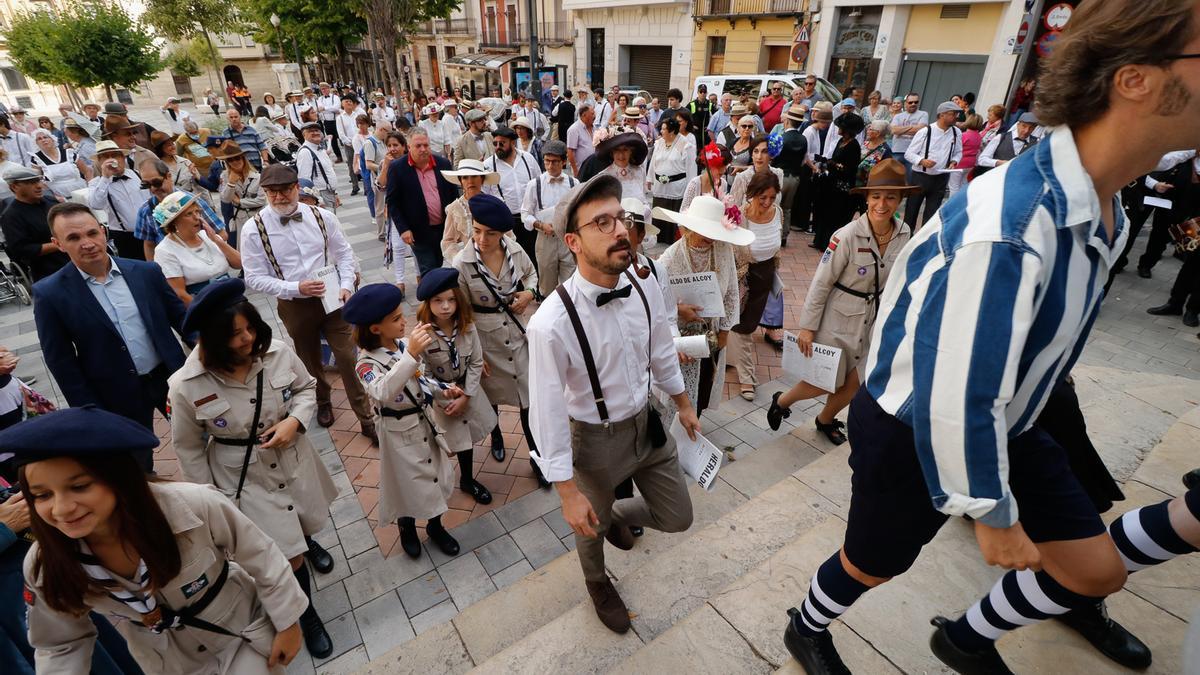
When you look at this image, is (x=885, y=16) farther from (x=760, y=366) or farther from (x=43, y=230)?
(x=43, y=230)

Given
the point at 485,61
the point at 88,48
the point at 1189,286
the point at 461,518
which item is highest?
the point at 88,48

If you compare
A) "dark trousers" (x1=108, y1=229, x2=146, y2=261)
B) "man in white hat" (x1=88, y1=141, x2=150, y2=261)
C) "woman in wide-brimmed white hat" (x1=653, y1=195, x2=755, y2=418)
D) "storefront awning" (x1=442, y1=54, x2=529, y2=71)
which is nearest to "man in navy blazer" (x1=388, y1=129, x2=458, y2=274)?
"man in white hat" (x1=88, y1=141, x2=150, y2=261)

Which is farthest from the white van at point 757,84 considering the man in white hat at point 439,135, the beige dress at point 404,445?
the beige dress at point 404,445

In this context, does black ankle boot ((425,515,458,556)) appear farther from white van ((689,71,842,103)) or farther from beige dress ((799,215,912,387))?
white van ((689,71,842,103))

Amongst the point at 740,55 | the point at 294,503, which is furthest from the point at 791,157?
the point at 740,55

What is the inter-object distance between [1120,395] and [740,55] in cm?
2233

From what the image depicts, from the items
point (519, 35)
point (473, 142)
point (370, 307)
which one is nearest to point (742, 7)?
point (519, 35)

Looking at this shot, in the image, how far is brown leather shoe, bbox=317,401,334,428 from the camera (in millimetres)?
4793

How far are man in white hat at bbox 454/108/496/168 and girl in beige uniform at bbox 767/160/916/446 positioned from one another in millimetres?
5804

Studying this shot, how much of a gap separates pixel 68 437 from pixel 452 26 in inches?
1772

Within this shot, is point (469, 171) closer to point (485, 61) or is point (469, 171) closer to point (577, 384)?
point (577, 384)

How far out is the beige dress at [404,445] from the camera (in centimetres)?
289

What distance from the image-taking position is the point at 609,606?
8.41 ft

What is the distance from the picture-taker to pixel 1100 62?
1.21 metres
